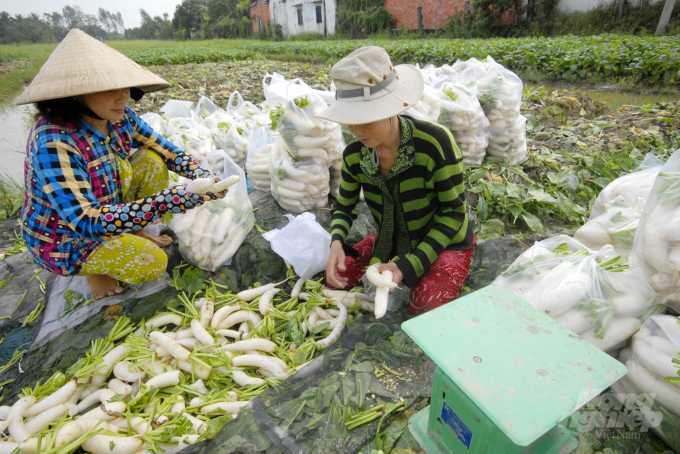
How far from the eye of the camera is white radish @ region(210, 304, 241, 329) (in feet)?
6.43

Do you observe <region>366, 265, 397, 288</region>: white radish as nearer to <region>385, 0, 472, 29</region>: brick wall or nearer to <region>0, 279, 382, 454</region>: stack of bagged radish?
<region>0, 279, 382, 454</region>: stack of bagged radish

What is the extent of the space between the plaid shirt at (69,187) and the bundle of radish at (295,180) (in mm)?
A: 936

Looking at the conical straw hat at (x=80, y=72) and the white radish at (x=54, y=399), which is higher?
the conical straw hat at (x=80, y=72)

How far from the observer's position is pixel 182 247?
2234mm

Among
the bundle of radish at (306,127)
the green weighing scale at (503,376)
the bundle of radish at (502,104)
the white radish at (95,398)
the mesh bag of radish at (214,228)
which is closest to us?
the green weighing scale at (503,376)

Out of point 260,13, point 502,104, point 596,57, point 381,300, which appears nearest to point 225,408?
point 381,300

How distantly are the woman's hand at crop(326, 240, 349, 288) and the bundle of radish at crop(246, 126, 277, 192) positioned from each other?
1.17 m

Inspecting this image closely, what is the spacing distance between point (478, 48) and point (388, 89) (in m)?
10.5

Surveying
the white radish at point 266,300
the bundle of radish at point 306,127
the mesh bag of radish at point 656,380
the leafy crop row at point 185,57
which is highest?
the leafy crop row at point 185,57

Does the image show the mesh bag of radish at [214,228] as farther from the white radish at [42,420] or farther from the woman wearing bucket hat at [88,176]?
the white radish at [42,420]

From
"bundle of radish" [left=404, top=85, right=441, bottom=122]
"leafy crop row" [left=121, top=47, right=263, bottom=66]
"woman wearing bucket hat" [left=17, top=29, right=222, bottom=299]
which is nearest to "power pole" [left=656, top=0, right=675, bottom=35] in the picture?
"bundle of radish" [left=404, top=85, right=441, bottom=122]

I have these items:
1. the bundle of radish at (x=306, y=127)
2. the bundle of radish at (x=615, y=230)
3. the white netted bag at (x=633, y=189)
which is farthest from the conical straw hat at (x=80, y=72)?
the white netted bag at (x=633, y=189)

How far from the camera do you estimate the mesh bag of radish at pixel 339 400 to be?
4.05 ft

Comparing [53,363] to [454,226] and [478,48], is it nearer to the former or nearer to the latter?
[454,226]
